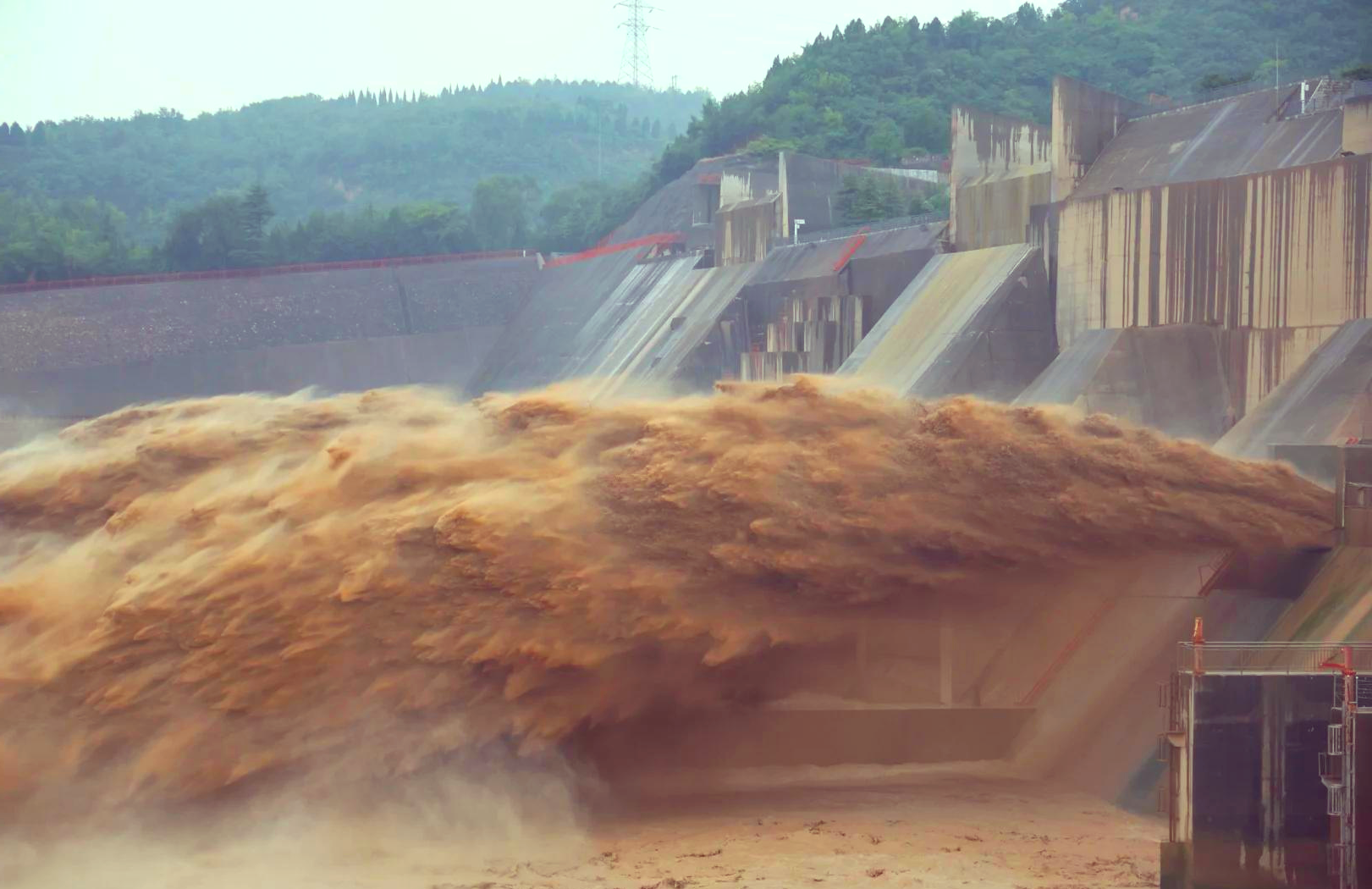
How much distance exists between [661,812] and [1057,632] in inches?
250

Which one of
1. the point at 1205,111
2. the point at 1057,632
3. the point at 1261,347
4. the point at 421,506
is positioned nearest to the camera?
the point at 421,506

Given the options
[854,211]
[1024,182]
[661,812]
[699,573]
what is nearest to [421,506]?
[699,573]

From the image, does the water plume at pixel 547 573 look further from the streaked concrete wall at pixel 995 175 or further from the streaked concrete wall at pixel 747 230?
the streaked concrete wall at pixel 747 230

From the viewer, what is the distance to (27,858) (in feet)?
73.2

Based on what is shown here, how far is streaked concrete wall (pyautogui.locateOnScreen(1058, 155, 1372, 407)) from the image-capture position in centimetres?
3419

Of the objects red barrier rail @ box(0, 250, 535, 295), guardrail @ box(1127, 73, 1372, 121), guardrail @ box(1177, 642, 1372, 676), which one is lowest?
guardrail @ box(1177, 642, 1372, 676)

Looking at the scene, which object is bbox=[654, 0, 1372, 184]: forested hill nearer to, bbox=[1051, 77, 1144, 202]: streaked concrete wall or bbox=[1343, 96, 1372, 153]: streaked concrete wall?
bbox=[1051, 77, 1144, 202]: streaked concrete wall

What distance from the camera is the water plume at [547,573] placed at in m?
23.3

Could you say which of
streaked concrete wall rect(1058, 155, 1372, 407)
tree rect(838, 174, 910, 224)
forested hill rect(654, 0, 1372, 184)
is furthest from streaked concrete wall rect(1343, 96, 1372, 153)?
forested hill rect(654, 0, 1372, 184)

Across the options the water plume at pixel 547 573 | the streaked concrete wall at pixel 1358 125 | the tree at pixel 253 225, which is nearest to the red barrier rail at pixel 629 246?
the tree at pixel 253 225

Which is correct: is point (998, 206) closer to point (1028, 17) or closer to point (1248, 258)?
point (1248, 258)

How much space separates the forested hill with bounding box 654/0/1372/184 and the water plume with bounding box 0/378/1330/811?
3705 inches

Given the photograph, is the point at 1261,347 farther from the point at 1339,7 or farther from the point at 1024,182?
the point at 1339,7

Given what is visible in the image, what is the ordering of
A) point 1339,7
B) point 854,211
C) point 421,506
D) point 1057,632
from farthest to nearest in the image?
1. point 1339,7
2. point 854,211
3. point 1057,632
4. point 421,506
